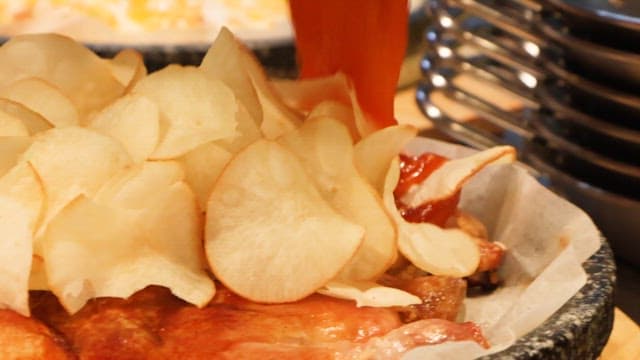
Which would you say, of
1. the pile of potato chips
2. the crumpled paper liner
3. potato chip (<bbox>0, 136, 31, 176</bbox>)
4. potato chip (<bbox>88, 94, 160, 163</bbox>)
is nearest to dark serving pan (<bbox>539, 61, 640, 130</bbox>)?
the crumpled paper liner

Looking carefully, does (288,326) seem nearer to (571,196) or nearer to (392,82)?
(392,82)

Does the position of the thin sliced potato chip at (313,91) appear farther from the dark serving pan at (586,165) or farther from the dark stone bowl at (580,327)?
the dark serving pan at (586,165)

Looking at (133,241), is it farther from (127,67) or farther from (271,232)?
(127,67)

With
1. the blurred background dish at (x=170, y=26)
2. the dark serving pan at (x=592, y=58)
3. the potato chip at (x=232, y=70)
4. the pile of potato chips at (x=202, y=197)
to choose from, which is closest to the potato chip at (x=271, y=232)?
the pile of potato chips at (x=202, y=197)

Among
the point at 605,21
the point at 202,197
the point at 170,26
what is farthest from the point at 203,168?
the point at 170,26

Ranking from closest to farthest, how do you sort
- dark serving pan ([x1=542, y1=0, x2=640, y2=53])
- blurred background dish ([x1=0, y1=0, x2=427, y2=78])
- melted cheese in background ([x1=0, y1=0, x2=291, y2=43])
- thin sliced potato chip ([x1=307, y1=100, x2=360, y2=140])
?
thin sliced potato chip ([x1=307, y1=100, x2=360, y2=140]) → dark serving pan ([x1=542, y1=0, x2=640, y2=53]) → blurred background dish ([x1=0, y1=0, x2=427, y2=78]) → melted cheese in background ([x1=0, y1=0, x2=291, y2=43])

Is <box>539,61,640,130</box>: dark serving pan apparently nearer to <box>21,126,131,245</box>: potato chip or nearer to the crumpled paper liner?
the crumpled paper liner

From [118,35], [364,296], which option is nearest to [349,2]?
[364,296]
